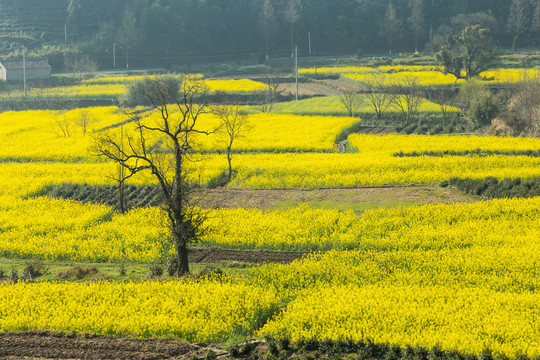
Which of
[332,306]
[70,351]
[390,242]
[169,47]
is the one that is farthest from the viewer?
[169,47]

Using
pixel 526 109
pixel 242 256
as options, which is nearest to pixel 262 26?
pixel 526 109

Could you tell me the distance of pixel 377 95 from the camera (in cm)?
8044

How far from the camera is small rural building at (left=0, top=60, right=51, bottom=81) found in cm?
10819

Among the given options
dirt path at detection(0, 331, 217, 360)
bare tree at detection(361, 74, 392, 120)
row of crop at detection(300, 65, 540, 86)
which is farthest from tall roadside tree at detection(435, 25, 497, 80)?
dirt path at detection(0, 331, 217, 360)

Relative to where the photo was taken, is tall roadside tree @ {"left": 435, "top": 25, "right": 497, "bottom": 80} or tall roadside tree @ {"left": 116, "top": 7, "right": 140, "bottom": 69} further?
tall roadside tree @ {"left": 116, "top": 7, "right": 140, "bottom": 69}

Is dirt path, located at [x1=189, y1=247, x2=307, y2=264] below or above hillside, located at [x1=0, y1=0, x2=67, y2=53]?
below

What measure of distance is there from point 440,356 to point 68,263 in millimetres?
19230

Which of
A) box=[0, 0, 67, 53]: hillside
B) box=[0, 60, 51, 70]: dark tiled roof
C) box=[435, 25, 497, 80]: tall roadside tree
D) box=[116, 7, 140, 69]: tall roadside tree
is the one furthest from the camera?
box=[0, 0, 67, 53]: hillside

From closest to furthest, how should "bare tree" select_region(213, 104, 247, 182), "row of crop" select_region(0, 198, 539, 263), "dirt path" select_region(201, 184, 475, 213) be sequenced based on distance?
1. "row of crop" select_region(0, 198, 539, 263)
2. "dirt path" select_region(201, 184, 475, 213)
3. "bare tree" select_region(213, 104, 247, 182)

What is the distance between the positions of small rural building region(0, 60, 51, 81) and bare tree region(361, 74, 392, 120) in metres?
56.2

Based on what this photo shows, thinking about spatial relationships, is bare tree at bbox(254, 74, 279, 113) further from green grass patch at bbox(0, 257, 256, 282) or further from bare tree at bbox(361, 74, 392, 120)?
green grass patch at bbox(0, 257, 256, 282)

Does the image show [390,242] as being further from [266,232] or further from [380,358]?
[380,358]

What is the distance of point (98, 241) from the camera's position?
3319cm

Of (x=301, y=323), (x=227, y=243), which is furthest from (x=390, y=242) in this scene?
(x=301, y=323)
